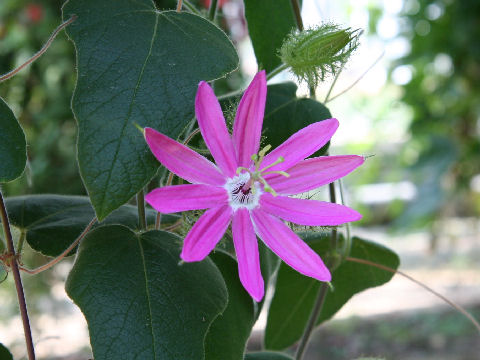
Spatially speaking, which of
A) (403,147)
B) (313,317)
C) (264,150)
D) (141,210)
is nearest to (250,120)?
(264,150)

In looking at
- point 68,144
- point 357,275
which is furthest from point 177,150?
point 68,144

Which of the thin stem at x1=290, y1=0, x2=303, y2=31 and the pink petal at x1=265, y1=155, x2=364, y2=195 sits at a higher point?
the thin stem at x1=290, y1=0, x2=303, y2=31

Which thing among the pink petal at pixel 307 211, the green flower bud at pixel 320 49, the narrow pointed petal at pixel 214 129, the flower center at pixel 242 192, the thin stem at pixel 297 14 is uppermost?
the thin stem at pixel 297 14

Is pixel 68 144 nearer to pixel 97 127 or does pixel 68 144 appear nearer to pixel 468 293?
pixel 97 127

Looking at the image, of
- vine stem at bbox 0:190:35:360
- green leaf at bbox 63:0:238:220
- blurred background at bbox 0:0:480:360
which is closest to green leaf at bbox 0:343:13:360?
vine stem at bbox 0:190:35:360

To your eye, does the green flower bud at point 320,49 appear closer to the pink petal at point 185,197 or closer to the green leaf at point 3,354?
the pink petal at point 185,197

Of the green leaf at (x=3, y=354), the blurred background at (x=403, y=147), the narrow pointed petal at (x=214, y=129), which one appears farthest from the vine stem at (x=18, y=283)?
the blurred background at (x=403, y=147)

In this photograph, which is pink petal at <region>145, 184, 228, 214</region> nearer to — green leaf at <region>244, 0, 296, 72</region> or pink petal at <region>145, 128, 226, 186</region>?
pink petal at <region>145, 128, 226, 186</region>
